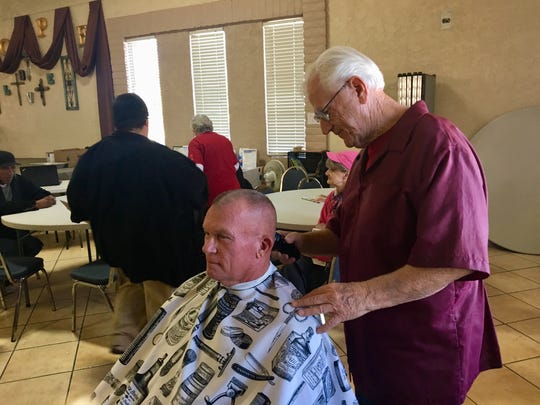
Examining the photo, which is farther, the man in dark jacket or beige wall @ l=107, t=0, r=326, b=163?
beige wall @ l=107, t=0, r=326, b=163

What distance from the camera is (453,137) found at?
40.6 inches

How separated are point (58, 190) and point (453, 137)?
14.4ft

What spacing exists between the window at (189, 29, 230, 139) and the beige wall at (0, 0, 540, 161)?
13 cm

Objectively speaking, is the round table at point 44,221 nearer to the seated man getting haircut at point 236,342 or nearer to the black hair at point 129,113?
the black hair at point 129,113

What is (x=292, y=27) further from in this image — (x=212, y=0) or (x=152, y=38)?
(x=152, y=38)

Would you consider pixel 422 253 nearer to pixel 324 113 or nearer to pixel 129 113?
pixel 324 113

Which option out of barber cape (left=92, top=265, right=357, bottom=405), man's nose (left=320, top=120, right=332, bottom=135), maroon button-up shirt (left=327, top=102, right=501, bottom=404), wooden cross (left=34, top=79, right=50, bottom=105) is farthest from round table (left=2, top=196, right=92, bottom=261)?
wooden cross (left=34, top=79, right=50, bottom=105)

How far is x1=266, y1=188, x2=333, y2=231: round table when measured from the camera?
9.17 feet

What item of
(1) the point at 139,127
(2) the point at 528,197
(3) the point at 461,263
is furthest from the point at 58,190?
(2) the point at 528,197

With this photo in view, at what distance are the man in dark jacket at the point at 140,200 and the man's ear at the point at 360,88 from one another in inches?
54.0

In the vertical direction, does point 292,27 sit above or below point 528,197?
above

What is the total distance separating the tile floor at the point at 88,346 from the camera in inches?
94.7

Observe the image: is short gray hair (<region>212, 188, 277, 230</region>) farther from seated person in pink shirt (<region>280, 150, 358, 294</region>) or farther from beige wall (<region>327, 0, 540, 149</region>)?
beige wall (<region>327, 0, 540, 149</region>)

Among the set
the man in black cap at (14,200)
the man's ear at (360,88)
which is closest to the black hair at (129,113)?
the man's ear at (360,88)
